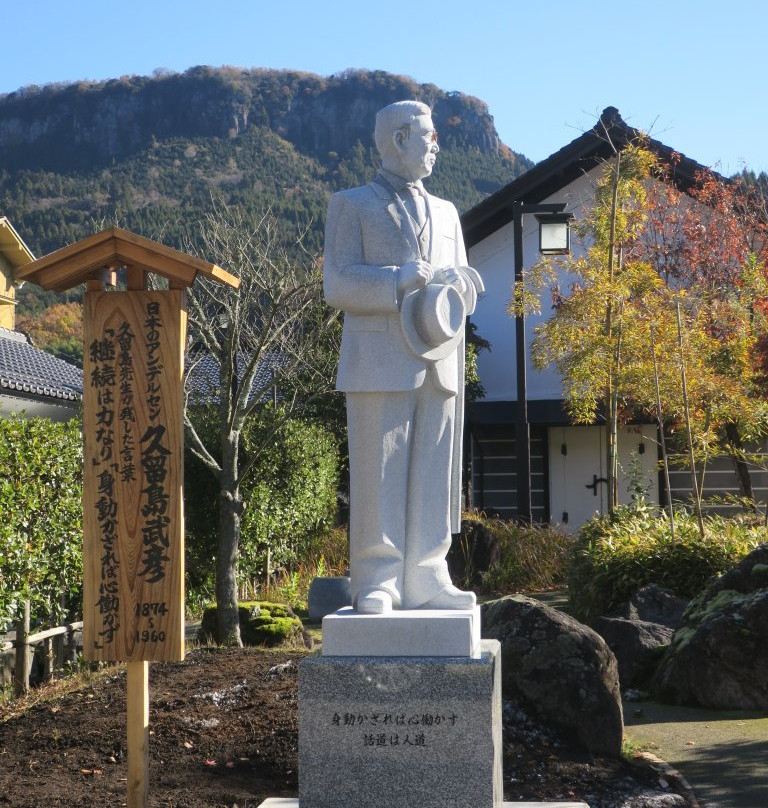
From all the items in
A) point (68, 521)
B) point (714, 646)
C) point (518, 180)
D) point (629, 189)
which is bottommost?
point (714, 646)

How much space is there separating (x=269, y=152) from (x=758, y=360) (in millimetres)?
40108

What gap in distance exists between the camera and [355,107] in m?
70.5

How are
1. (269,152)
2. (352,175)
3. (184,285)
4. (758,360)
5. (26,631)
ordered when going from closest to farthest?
(184,285)
(26,631)
(758,360)
(352,175)
(269,152)

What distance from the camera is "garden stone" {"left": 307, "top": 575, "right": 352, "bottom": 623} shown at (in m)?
12.8

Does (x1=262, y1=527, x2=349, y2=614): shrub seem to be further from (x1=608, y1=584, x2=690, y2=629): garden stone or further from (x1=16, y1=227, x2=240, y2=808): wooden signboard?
(x1=16, y1=227, x2=240, y2=808): wooden signboard

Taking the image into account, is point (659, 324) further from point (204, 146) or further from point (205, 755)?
point (204, 146)

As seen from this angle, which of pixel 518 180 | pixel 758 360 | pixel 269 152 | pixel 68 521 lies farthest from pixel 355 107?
pixel 68 521

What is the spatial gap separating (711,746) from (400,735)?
316cm

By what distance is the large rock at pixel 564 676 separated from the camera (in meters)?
6.55

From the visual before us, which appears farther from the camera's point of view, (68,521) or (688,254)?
(688,254)

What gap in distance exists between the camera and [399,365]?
5.12 meters

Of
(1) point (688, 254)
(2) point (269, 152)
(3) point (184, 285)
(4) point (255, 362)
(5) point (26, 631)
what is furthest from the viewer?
(2) point (269, 152)

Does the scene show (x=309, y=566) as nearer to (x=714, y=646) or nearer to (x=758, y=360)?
(x=758, y=360)

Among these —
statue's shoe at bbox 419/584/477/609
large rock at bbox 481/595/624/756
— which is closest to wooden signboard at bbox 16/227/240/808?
statue's shoe at bbox 419/584/477/609
